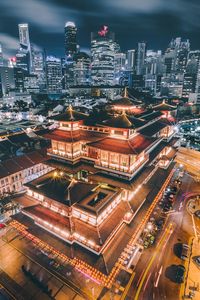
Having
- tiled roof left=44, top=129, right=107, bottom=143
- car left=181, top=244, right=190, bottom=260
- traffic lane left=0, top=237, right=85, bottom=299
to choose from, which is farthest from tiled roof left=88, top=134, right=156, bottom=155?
traffic lane left=0, top=237, right=85, bottom=299

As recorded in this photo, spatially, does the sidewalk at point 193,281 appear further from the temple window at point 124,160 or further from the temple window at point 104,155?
the temple window at point 104,155

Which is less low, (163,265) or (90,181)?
(90,181)

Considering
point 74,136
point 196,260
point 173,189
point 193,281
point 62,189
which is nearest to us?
point 193,281

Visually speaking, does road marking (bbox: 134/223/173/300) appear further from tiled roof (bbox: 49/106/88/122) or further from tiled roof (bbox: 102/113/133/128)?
tiled roof (bbox: 49/106/88/122)

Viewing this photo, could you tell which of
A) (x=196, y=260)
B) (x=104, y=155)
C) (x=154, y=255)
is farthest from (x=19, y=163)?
(x=196, y=260)

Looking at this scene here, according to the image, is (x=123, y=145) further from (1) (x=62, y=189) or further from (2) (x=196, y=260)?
(2) (x=196, y=260)

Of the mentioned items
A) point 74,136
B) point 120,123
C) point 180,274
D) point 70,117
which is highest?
point 70,117

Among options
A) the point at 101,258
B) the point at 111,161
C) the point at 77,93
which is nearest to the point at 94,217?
the point at 101,258

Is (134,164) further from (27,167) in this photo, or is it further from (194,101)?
(194,101)

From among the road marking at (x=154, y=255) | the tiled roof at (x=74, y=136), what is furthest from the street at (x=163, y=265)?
the tiled roof at (x=74, y=136)
